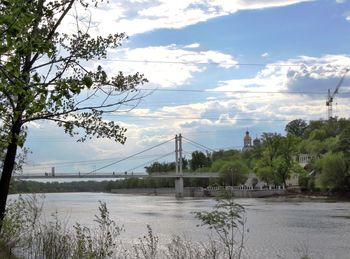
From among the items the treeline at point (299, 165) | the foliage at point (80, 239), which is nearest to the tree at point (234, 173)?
the treeline at point (299, 165)

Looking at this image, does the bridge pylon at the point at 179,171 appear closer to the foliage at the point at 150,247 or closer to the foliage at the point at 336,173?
the foliage at the point at 336,173

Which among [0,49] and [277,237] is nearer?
[0,49]

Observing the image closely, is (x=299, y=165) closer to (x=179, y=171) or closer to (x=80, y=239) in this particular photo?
(x=179, y=171)

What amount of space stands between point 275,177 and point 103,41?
13231cm

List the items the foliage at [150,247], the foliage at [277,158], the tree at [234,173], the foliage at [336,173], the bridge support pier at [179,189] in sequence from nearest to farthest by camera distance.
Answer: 1. the foliage at [150,247]
2. the foliage at [336,173]
3. the foliage at [277,158]
4. the bridge support pier at [179,189]
5. the tree at [234,173]

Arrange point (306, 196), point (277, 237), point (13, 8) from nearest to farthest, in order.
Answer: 1. point (13, 8)
2. point (277, 237)
3. point (306, 196)

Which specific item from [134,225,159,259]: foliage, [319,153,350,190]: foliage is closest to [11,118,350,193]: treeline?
[319,153,350,190]: foliage

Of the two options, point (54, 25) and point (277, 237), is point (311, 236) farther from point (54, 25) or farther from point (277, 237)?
point (54, 25)

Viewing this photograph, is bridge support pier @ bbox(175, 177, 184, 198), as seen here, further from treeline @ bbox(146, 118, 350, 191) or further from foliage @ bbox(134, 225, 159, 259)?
foliage @ bbox(134, 225, 159, 259)

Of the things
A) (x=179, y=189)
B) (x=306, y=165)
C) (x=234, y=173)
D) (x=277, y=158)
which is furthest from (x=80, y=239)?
(x=234, y=173)

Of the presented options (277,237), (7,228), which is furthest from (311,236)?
(7,228)

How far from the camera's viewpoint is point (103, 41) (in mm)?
12125

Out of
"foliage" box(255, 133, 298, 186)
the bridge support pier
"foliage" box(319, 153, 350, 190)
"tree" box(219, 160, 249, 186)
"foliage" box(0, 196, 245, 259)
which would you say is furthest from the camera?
"tree" box(219, 160, 249, 186)

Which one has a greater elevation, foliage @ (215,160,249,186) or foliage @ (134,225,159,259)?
foliage @ (215,160,249,186)
